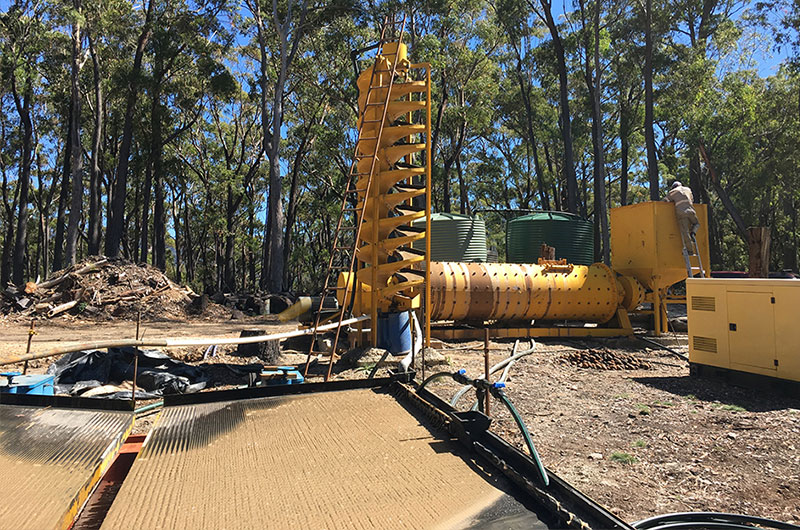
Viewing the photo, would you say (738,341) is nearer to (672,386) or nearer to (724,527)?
(672,386)

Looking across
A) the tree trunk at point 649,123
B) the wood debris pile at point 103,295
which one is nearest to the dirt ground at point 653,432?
the wood debris pile at point 103,295

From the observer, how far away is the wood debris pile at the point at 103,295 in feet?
60.3

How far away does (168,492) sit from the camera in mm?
2656

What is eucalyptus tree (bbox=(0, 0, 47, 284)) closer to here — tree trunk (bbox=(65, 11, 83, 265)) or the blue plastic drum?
tree trunk (bbox=(65, 11, 83, 265))

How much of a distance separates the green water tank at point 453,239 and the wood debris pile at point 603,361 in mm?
6774

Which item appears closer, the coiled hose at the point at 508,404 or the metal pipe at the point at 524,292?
the coiled hose at the point at 508,404

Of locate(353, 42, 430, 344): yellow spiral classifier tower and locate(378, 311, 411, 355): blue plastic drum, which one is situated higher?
locate(353, 42, 430, 344): yellow spiral classifier tower

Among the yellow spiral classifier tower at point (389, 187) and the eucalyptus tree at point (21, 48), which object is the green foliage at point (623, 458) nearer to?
the yellow spiral classifier tower at point (389, 187)

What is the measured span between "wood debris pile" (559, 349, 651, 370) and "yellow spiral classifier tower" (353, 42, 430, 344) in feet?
11.0

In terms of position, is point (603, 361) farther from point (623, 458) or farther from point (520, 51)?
point (520, 51)

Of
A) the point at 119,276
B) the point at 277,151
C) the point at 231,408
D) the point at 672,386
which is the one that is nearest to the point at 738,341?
the point at 672,386

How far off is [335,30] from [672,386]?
25.1 m

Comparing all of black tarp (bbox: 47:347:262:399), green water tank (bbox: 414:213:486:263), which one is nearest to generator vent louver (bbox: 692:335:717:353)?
black tarp (bbox: 47:347:262:399)

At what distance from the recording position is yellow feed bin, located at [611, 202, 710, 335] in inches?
480
